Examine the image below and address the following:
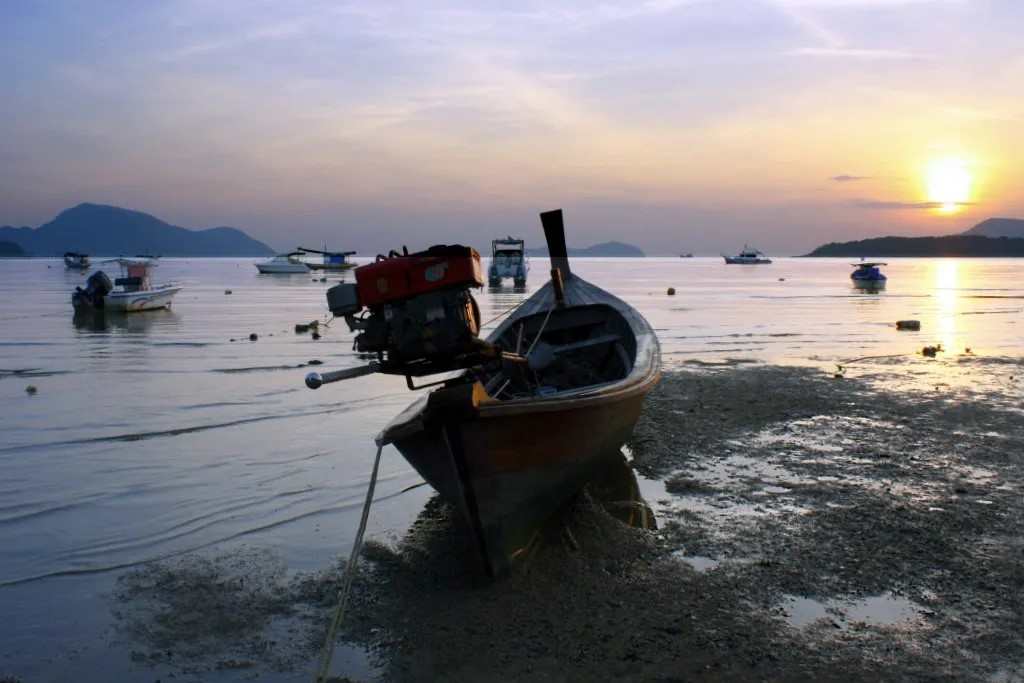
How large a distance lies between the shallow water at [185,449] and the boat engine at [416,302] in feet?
8.88

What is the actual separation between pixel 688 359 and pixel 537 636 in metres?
16.0

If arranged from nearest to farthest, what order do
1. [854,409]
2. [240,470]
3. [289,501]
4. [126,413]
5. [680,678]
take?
[680,678] → [289,501] → [240,470] → [854,409] → [126,413]

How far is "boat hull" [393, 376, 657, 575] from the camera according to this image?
6508 mm

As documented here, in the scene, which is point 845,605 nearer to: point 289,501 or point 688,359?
point 289,501

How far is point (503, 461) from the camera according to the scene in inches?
265

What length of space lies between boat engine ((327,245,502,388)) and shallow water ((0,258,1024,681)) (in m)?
2.71

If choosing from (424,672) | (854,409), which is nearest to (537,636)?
(424,672)

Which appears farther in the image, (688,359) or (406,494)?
(688,359)

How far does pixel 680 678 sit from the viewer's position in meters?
5.16

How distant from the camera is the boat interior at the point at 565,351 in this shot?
1127 centimetres

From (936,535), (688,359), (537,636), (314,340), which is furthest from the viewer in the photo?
(314,340)

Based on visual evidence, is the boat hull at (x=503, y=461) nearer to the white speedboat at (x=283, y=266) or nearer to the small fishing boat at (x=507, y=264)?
the small fishing boat at (x=507, y=264)

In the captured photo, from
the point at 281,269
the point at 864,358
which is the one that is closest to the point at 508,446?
the point at 864,358

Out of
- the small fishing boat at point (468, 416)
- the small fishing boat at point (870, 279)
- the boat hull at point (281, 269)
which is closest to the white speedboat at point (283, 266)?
the boat hull at point (281, 269)
